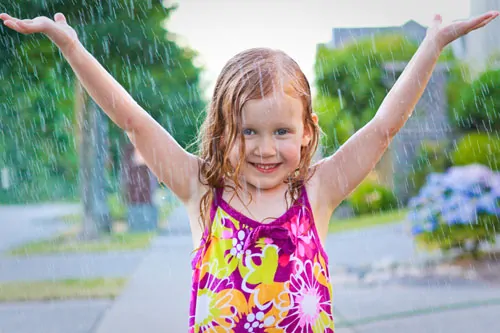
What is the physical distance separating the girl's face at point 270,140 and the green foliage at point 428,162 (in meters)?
10.3

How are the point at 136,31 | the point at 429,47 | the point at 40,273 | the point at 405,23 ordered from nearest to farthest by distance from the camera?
the point at 429,47, the point at 40,273, the point at 136,31, the point at 405,23

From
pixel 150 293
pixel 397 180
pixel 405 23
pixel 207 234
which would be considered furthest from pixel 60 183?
pixel 207 234

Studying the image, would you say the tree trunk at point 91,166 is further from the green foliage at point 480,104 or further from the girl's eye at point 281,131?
the girl's eye at point 281,131

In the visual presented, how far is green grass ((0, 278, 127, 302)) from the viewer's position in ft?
22.1

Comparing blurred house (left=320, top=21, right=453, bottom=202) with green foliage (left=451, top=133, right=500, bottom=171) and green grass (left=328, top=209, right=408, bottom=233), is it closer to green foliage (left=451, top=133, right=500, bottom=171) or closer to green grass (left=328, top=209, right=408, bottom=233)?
green grass (left=328, top=209, right=408, bottom=233)

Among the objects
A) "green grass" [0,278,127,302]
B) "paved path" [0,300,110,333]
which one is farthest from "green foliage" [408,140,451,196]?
"paved path" [0,300,110,333]

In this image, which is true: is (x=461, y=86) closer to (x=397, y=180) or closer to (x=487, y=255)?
(x=397, y=180)

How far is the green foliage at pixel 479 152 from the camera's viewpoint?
10.2 m

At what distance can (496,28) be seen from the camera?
1512 centimetres

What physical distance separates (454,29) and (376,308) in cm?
393

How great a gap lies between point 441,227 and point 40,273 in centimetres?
425

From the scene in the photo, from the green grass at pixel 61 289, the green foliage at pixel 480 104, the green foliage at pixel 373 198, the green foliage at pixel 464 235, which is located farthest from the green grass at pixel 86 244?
the green foliage at pixel 480 104

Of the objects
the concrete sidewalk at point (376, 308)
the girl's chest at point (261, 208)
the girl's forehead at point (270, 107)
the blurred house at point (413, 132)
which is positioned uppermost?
the blurred house at point (413, 132)

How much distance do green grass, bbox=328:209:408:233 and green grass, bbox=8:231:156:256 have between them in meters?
3.25
